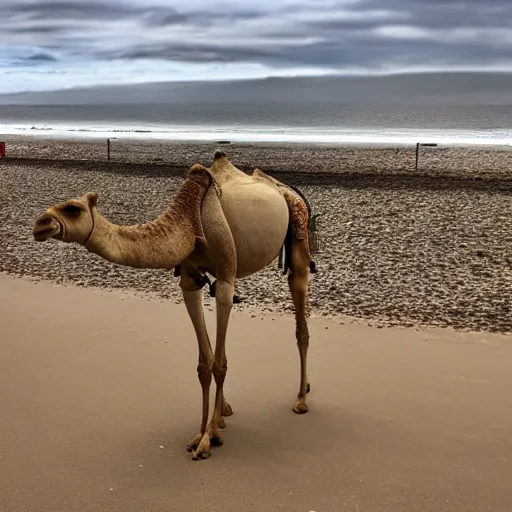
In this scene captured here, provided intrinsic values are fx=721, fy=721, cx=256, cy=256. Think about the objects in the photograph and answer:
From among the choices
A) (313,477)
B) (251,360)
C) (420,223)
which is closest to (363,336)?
(251,360)

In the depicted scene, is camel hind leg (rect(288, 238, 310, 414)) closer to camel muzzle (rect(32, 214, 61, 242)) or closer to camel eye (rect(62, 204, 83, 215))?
camel eye (rect(62, 204, 83, 215))

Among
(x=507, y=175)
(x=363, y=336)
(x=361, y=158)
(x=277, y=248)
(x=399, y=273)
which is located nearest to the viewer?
(x=277, y=248)

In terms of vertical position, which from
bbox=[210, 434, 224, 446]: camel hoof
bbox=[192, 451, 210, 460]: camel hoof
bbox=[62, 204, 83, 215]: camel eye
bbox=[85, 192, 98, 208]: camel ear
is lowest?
bbox=[192, 451, 210, 460]: camel hoof

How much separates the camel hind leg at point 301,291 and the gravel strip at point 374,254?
7.65 feet

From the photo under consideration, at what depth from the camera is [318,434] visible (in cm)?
575

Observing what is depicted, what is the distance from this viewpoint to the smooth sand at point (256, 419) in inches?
192

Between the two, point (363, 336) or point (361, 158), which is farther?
point (361, 158)

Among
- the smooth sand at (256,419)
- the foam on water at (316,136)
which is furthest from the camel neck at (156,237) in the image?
the foam on water at (316,136)

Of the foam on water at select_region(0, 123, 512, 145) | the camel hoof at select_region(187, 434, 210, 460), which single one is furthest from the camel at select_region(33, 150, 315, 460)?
the foam on water at select_region(0, 123, 512, 145)

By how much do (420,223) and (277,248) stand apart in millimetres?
9417

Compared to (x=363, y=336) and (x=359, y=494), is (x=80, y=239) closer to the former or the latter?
(x=359, y=494)

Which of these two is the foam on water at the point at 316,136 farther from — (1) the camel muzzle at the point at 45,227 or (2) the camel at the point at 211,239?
(1) the camel muzzle at the point at 45,227

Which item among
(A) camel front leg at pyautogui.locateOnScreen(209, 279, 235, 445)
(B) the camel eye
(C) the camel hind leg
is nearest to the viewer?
(B) the camel eye

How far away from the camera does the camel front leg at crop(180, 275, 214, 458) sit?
533 centimetres
